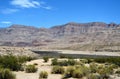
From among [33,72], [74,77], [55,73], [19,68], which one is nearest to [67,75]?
[74,77]

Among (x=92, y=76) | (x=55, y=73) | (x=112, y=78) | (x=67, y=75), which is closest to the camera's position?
(x=92, y=76)

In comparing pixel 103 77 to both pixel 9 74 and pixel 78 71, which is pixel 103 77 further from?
pixel 9 74

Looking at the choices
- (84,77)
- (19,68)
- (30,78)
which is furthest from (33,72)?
(84,77)

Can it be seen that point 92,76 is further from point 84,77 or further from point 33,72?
point 33,72

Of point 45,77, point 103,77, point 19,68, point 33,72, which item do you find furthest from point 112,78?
point 19,68

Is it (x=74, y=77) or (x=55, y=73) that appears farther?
(x=55, y=73)

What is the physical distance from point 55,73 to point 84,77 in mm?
3629

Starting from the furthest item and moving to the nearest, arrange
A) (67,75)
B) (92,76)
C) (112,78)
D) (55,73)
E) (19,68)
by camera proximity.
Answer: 1. (19,68)
2. (55,73)
3. (67,75)
4. (112,78)
5. (92,76)

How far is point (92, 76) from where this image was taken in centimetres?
1777

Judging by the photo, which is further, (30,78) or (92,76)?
(30,78)

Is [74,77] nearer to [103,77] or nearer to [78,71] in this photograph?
[78,71]

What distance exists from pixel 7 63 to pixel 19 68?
4.36 feet

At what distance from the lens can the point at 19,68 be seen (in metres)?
24.4

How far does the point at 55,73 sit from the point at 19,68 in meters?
4.02
